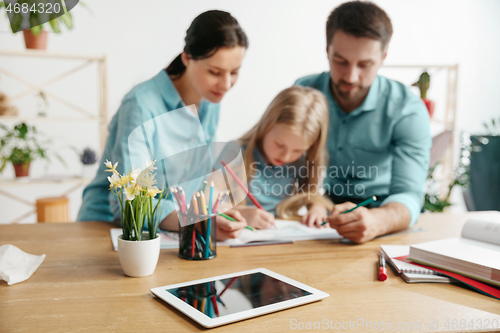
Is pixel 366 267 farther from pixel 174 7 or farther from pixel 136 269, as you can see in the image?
pixel 174 7

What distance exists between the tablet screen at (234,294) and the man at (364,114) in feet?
2.75

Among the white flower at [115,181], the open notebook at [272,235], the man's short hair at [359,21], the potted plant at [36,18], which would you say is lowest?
the open notebook at [272,235]

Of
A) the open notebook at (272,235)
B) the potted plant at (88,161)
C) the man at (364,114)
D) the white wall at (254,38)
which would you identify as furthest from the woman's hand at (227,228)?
the potted plant at (88,161)

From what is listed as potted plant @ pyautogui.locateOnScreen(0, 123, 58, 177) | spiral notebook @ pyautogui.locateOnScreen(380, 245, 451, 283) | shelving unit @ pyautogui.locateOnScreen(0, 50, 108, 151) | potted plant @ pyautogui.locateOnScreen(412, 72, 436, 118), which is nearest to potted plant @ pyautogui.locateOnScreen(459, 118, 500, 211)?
potted plant @ pyautogui.locateOnScreen(412, 72, 436, 118)

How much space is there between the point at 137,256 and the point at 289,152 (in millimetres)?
818

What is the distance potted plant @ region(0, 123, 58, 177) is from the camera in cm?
216

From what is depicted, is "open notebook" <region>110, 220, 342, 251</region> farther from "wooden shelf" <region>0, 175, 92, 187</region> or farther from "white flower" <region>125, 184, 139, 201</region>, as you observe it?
"wooden shelf" <region>0, 175, 92, 187</region>

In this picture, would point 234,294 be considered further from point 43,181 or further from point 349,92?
point 43,181

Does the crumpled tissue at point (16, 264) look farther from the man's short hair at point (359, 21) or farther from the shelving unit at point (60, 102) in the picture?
the shelving unit at point (60, 102)

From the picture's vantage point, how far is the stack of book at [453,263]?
0.67 meters

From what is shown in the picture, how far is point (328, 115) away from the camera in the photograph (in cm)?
145

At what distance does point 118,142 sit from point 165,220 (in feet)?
0.87

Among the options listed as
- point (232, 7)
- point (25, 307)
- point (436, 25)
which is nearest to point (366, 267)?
point (25, 307)

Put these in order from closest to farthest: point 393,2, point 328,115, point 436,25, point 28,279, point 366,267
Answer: point 28,279
point 366,267
point 328,115
point 393,2
point 436,25
